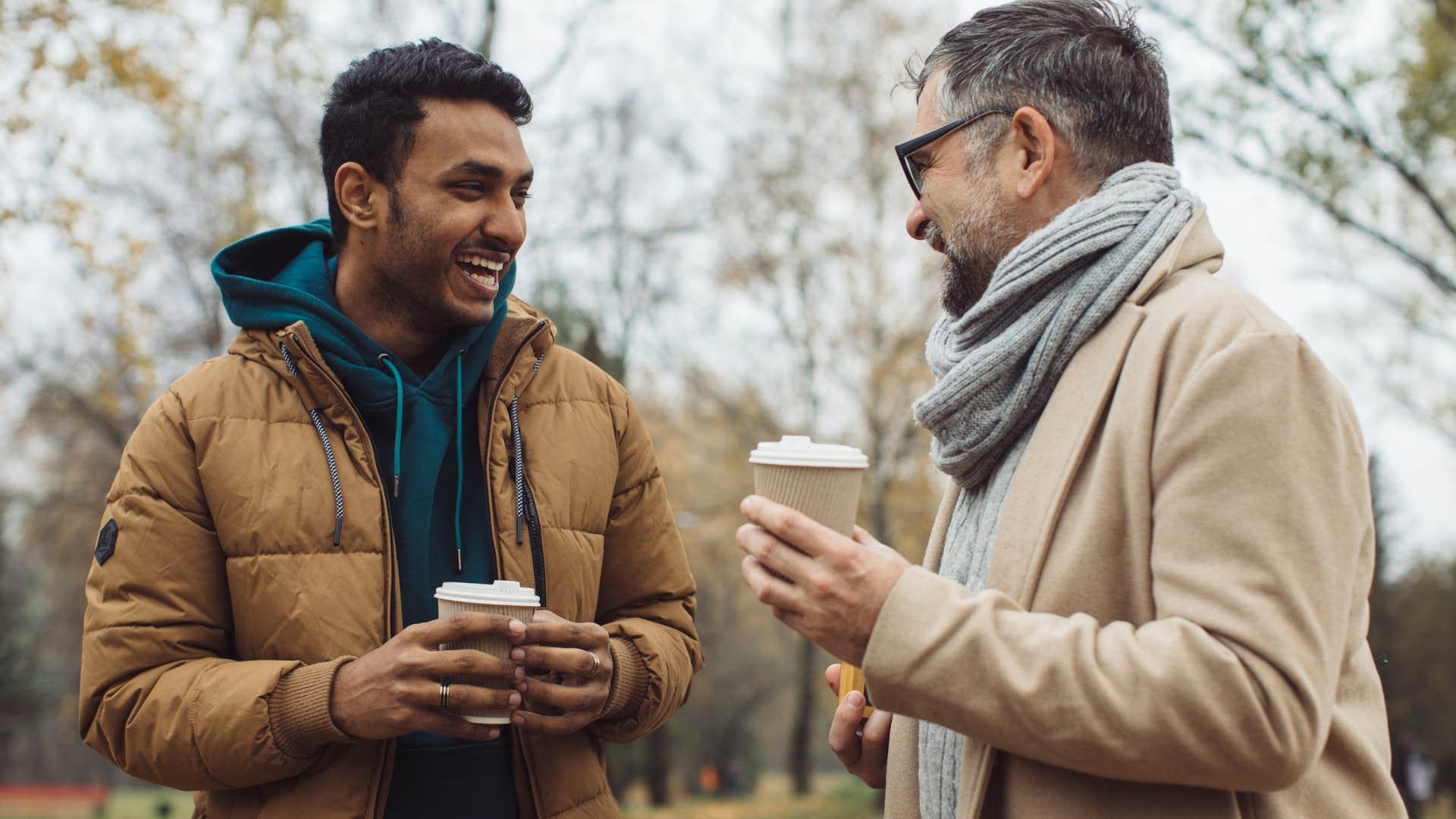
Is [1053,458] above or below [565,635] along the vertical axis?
above

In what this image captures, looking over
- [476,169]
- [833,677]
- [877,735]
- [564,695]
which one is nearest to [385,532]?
[564,695]

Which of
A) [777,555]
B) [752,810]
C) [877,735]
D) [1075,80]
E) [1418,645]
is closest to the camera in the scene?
[777,555]

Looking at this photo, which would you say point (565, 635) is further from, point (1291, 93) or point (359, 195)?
point (1291, 93)

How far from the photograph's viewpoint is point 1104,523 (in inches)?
66.0

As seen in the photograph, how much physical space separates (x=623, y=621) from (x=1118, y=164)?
1.55m

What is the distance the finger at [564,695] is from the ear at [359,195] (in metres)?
1.28

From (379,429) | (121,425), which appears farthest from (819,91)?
(379,429)

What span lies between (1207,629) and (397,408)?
185 centimetres

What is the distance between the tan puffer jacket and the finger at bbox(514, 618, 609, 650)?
0.59ft

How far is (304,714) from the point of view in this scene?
215 centimetres

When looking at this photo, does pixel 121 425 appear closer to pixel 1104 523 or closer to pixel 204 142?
pixel 204 142

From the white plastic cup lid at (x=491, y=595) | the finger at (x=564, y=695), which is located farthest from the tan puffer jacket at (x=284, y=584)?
the white plastic cup lid at (x=491, y=595)

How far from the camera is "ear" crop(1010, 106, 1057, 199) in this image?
2008 mm

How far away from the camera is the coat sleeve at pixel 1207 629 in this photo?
1464 mm
